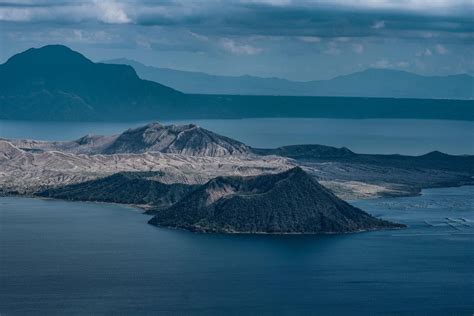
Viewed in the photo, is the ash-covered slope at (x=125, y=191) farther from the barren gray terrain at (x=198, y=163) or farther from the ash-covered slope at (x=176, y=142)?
the ash-covered slope at (x=176, y=142)

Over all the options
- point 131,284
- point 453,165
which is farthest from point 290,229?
point 453,165

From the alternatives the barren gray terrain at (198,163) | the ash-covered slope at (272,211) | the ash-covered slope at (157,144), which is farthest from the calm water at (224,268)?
the ash-covered slope at (157,144)

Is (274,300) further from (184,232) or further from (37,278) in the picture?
(184,232)

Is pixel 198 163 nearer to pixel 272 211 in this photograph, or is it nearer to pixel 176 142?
pixel 176 142

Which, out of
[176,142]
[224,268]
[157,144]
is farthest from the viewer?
[157,144]

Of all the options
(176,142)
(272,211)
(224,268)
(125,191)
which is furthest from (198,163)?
(224,268)

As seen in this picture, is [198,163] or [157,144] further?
[157,144]
